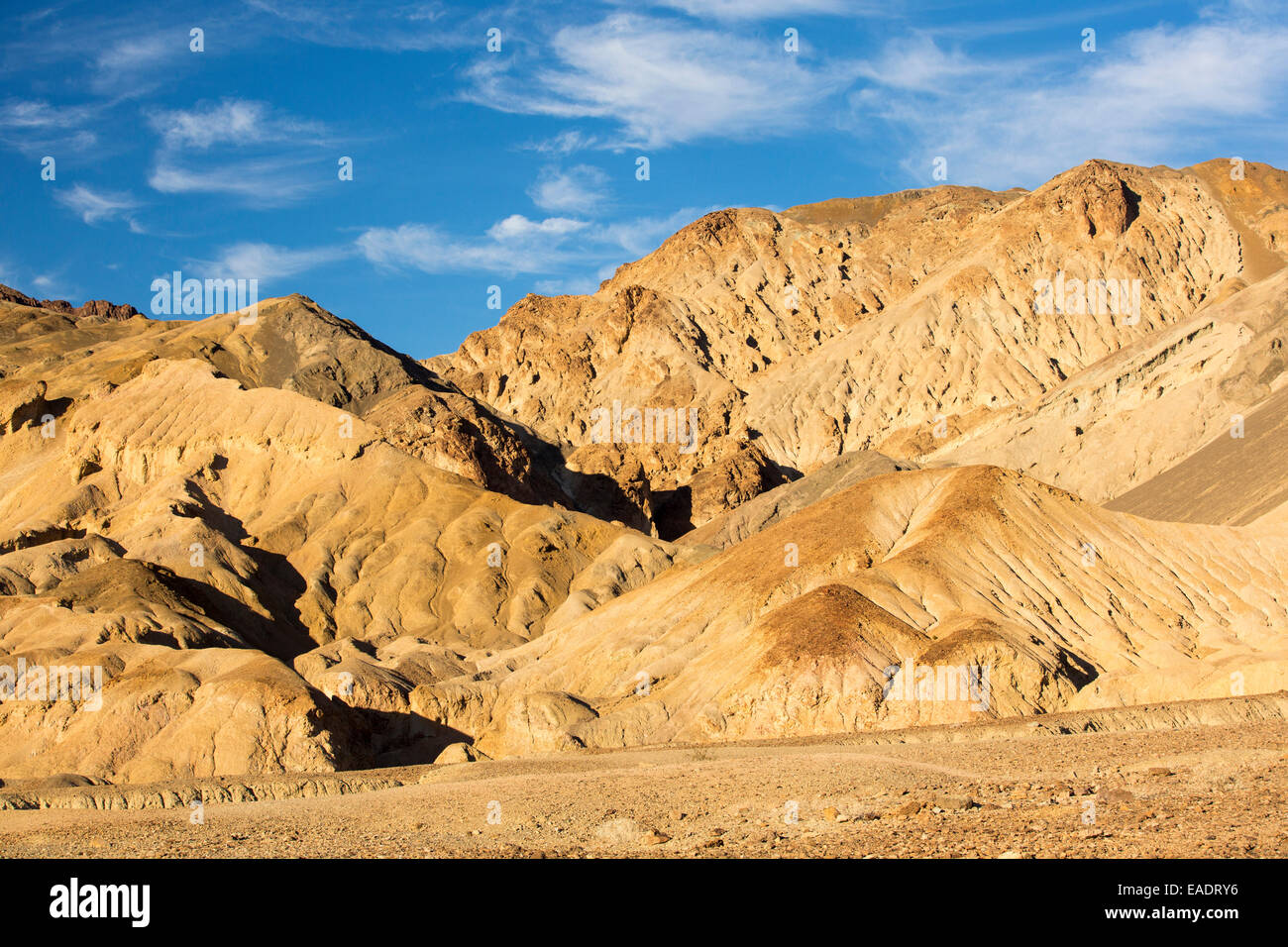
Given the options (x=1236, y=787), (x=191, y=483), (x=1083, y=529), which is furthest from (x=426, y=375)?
(x=1236, y=787)

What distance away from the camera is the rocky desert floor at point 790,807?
65.2 feet

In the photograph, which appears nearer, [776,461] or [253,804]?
[253,804]

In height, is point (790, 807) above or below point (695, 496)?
below

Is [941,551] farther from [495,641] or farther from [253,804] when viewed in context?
[495,641]

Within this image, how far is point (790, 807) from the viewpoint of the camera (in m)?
24.5

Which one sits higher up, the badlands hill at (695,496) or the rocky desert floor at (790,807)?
the badlands hill at (695,496)

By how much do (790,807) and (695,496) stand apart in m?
107

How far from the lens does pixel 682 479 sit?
139000 mm

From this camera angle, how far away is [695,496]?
131m

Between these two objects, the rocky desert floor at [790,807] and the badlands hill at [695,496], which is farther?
the badlands hill at [695,496]

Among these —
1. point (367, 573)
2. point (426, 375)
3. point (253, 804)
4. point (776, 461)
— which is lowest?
point (253, 804)

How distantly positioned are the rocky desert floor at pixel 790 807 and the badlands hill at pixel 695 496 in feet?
33.1

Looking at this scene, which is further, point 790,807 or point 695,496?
point 695,496
